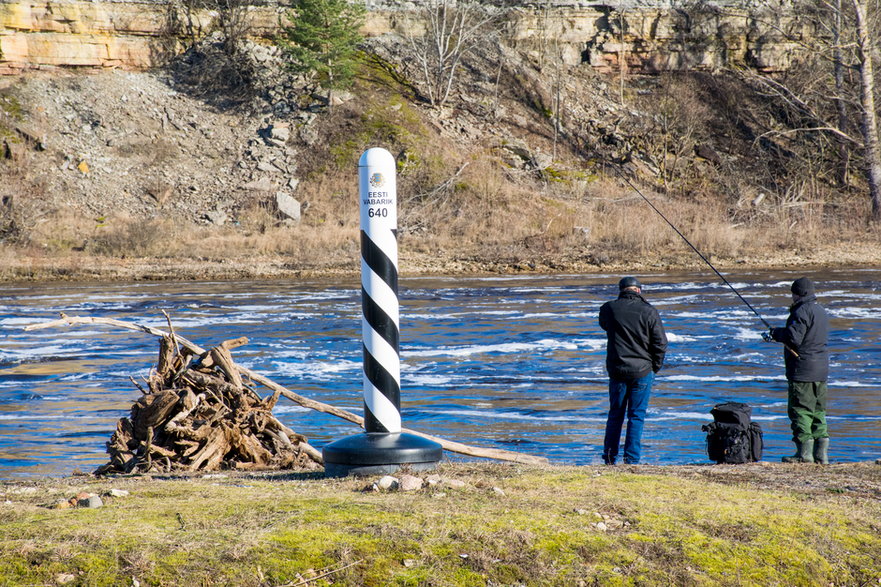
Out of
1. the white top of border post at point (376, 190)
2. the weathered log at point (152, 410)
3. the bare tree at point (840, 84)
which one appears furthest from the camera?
the bare tree at point (840, 84)

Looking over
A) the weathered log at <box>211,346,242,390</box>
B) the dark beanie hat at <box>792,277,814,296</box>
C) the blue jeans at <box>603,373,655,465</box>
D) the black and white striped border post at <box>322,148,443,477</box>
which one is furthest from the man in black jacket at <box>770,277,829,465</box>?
the weathered log at <box>211,346,242,390</box>

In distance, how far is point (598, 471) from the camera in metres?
7.12

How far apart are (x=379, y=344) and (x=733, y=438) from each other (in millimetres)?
4326

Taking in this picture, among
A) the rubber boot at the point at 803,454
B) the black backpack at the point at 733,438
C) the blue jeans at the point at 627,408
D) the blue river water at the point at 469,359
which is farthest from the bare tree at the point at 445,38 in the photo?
the black backpack at the point at 733,438

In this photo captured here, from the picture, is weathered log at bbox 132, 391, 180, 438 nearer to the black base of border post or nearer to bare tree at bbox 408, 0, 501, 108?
the black base of border post

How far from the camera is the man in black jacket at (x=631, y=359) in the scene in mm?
9930

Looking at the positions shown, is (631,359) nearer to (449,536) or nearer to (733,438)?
(733,438)

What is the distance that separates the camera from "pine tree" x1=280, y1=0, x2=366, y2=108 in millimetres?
52219

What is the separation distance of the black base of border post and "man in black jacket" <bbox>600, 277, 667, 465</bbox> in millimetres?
3703

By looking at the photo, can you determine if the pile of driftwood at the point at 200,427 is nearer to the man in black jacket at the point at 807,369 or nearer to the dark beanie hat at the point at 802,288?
the man in black jacket at the point at 807,369

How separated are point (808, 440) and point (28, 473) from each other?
832cm

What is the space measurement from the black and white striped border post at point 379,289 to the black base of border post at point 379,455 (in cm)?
25

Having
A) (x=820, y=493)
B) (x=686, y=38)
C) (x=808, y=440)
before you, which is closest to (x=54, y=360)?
(x=808, y=440)

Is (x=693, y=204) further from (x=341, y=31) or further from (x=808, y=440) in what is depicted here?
(x=808, y=440)
